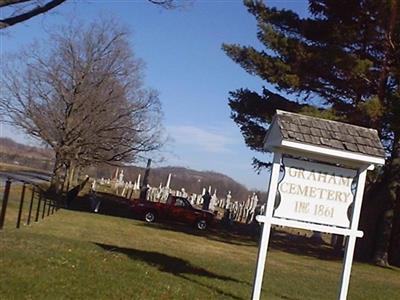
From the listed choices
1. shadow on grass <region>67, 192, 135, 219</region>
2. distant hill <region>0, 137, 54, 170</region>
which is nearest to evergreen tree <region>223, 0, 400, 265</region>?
shadow on grass <region>67, 192, 135, 219</region>

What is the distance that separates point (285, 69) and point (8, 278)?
717 inches

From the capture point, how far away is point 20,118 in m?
40.1

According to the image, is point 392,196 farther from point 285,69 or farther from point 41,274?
point 41,274

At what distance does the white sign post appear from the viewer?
945 cm

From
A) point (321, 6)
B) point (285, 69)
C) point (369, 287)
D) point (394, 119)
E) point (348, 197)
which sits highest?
point (321, 6)

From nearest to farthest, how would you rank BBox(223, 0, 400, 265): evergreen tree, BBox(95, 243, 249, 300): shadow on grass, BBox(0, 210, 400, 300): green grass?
BBox(0, 210, 400, 300): green grass < BBox(95, 243, 249, 300): shadow on grass < BBox(223, 0, 400, 265): evergreen tree

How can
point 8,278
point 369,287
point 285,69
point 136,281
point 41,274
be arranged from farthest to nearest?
point 285,69, point 369,287, point 136,281, point 41,274, point 8,278

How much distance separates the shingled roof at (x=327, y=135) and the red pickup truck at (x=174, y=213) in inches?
966

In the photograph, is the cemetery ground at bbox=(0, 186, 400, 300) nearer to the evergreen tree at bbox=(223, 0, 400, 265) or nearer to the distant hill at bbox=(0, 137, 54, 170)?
the evergreen tree at bbox=(223, 0, 400, 265)

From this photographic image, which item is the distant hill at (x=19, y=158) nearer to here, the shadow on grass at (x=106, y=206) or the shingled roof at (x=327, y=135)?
the shadow on grass at (x=106, y=206)

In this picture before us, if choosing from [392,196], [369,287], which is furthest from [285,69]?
[369,287]

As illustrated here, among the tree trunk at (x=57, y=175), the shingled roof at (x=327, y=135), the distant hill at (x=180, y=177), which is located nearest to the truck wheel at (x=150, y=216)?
the tree trunk at (x=57, y=175)

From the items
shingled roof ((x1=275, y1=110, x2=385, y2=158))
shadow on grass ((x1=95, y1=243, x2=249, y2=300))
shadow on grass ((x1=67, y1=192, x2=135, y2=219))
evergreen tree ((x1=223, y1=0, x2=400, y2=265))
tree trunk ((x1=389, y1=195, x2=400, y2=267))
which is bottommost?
shadow on grass ((x1=67, y1=192, x2=135, y2=219))

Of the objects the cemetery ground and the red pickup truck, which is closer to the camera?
the cemetery ground
